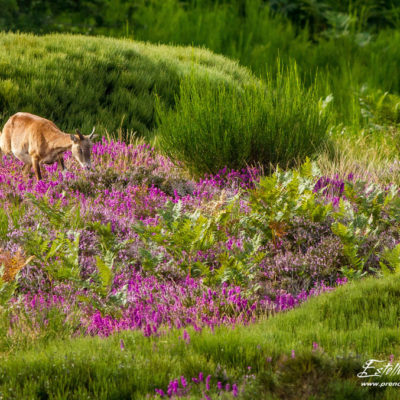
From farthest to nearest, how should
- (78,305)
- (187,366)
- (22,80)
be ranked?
1. (22,80)
2. (78,305)
3. (187,366)

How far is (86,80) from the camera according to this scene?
10000mm

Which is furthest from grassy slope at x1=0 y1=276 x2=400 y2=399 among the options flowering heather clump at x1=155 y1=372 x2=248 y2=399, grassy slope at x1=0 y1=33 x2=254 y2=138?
grassy slope at x1=0 y1=33 x2=254 y2=138

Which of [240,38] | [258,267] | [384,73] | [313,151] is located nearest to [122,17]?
[240,38]

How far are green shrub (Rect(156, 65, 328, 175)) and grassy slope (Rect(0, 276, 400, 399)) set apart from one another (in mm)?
3535

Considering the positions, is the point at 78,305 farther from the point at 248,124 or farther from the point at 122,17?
the point at 122,17

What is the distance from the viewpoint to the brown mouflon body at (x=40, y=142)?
658 cm

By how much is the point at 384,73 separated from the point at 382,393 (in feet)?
35.4

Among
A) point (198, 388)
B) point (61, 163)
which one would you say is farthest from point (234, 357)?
point (61, 163)

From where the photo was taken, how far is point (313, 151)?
8195mm

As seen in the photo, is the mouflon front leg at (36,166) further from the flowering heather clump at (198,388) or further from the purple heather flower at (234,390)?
the purple heather flower at (234,390)

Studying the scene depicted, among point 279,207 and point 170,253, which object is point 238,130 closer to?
point 279,207

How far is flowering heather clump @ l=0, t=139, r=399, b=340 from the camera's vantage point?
14.6 ft

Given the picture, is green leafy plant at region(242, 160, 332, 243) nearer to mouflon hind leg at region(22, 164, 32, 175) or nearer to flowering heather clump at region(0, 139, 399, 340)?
flowering heather clump at region(0, 139, 399, 340)

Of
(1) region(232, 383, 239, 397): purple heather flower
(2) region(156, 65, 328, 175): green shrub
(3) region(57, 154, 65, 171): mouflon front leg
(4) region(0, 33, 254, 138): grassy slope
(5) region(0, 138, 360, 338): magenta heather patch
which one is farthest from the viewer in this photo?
(4) region(0, 33, 254, 138): grassy slope
